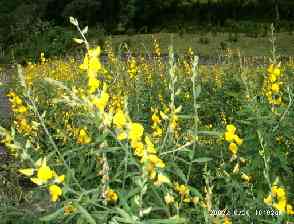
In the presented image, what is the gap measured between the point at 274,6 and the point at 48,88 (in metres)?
17.5

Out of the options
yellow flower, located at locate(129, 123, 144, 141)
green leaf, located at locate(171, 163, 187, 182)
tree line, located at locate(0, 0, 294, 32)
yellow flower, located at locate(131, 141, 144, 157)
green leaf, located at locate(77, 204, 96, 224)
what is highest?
tree line, located at locate(0, 0, 294, 32)

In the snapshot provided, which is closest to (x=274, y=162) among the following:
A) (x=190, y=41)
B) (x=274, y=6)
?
(x=190, y=41)

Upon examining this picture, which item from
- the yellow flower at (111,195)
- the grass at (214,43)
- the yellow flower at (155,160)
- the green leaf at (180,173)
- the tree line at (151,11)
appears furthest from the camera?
the tree line at (151,11)

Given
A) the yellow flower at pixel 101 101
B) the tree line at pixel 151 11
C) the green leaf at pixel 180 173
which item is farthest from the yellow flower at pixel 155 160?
the tree line at pixel 151 11

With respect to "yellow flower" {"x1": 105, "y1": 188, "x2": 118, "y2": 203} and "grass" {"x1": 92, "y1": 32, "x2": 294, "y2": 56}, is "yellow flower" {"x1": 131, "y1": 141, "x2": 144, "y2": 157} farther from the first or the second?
"grass" {"x1": 92, "y1": 32, "x2": 294, "y2": 56}

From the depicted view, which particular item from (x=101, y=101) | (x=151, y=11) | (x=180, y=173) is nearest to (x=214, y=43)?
(x=151, y=11)

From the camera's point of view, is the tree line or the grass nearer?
the grass

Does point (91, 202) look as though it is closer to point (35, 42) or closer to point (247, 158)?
point (247, 158)

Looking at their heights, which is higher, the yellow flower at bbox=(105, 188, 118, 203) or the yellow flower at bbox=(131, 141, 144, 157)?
the yellow flower at bbox=(131, 141, 144, 157)

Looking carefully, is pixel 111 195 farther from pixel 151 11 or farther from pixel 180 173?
pixel 151 11

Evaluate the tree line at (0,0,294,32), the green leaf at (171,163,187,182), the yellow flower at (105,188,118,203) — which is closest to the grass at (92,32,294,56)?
the tree line at (0,0,294,32)

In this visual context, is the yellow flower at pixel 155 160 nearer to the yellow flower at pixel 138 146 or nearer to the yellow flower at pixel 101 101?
the yellow flower at pixel 138 146

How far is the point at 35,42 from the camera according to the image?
936 inches

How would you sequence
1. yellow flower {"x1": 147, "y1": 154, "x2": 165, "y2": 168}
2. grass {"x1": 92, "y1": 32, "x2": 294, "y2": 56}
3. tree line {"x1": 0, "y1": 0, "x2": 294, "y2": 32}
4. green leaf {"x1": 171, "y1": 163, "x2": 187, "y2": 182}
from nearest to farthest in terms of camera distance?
yellow flower {"x1": 147, "y1": 154, "x2": 165, "y2": 168} → green leaf {"x1": 171, "y1": 163, "x2": 187, "y2": 182} → grass {"x1": 92, "y1": 32, "x2": 294, "y2": 56} → tree line {"x1": 0, "y1": 0, "x2": 294, "y2": 32}
